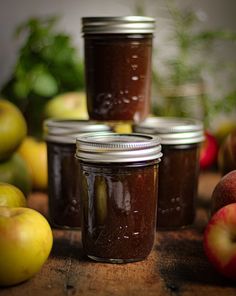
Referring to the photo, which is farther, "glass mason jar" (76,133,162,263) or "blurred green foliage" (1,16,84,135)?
"blurred green foliage" (1,16,84,135)

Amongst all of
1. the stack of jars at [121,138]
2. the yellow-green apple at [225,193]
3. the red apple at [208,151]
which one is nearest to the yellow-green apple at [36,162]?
the stack of jars at [121,138]

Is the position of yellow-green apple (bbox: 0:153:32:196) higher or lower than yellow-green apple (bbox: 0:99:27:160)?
lower

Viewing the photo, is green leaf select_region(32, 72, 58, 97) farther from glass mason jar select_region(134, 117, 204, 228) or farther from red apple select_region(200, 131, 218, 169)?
glass mason jar select_region(134, 117, 204, 228)

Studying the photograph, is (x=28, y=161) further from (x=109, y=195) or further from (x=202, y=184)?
(x=109, y=195)

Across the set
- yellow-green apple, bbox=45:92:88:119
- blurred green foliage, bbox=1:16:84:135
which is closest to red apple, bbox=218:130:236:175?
yellow-green apple, bbox=45:92:88:119

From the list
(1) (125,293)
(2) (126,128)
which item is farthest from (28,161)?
(1) (125,293)

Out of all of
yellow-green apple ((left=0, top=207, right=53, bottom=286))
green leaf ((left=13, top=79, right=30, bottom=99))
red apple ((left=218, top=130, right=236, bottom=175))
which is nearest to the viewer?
yellow-green apple ((left=0, top=207, right=53, bottom=286))

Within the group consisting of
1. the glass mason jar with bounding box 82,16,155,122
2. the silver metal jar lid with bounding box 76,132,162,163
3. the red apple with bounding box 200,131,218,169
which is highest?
the glass mason jar with bounding box 82,16,155,122
